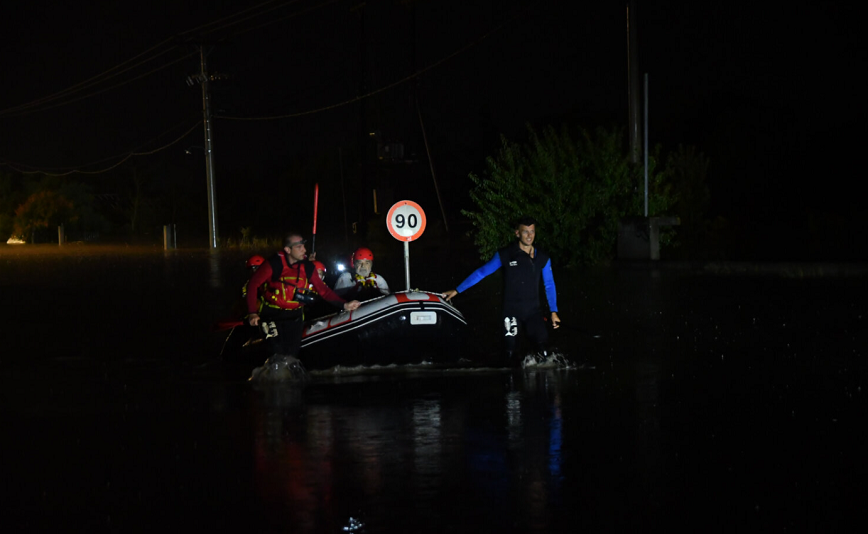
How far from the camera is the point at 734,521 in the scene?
6.24m

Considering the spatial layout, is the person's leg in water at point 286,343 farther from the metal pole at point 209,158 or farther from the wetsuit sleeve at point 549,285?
the metal pole at point 209,158

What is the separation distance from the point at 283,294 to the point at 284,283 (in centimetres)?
11

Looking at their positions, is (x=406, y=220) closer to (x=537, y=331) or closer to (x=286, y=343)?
(x=537, y=331)

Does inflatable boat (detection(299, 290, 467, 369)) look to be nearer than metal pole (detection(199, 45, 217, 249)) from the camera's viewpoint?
Yes

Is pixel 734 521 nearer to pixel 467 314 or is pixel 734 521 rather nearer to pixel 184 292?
pixel 467 314

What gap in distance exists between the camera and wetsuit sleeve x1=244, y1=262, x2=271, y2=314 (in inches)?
461

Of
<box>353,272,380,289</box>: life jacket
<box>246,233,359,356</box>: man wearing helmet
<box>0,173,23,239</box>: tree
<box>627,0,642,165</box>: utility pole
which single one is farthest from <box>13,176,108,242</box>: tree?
<box>246,233,359,356</box>: man wearing helmet

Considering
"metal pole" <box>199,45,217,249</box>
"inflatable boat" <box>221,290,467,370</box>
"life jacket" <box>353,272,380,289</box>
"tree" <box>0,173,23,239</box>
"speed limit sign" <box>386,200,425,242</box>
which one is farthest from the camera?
"tree" <box>0,173,23,239</box>

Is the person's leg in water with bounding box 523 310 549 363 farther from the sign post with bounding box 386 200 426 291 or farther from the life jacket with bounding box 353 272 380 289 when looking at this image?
the sign post with bounding box 386 200 426 291

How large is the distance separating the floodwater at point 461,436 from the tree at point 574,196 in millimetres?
16014

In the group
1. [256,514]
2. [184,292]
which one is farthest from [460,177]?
[256,514]

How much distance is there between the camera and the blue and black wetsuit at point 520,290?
39.3 ft

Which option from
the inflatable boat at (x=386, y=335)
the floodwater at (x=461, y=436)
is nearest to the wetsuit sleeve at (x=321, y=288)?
the inflatable boat at (x=386, y=335)

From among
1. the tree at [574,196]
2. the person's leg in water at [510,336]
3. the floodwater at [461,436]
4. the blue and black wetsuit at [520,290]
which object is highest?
the tree at [574,196]
